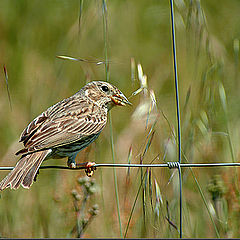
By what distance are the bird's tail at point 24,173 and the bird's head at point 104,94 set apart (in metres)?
1.01

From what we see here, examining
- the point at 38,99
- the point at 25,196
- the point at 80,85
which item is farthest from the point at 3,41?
the point at 25,196

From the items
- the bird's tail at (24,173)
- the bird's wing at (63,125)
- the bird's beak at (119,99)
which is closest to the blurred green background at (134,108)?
the bird's wing at (63,125)

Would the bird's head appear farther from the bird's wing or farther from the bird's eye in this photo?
the bird's wing

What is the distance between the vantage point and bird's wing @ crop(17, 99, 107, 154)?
3896mm

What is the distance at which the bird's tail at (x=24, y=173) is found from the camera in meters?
3.59

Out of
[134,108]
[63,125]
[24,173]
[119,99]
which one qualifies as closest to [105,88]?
[119,99]

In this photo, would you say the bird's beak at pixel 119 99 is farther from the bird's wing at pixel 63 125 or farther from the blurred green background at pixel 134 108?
the blurred green background at pixel 134 108

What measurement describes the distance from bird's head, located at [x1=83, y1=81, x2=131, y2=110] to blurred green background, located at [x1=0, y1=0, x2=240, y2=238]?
0.21 metres

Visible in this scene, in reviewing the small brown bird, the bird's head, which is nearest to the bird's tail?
the small brown bird

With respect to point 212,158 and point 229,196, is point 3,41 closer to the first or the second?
point 212,158

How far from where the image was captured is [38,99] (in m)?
4.74

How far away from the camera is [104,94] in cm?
473

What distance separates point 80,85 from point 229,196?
2.10 metres

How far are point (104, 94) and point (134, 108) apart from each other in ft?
2.02
